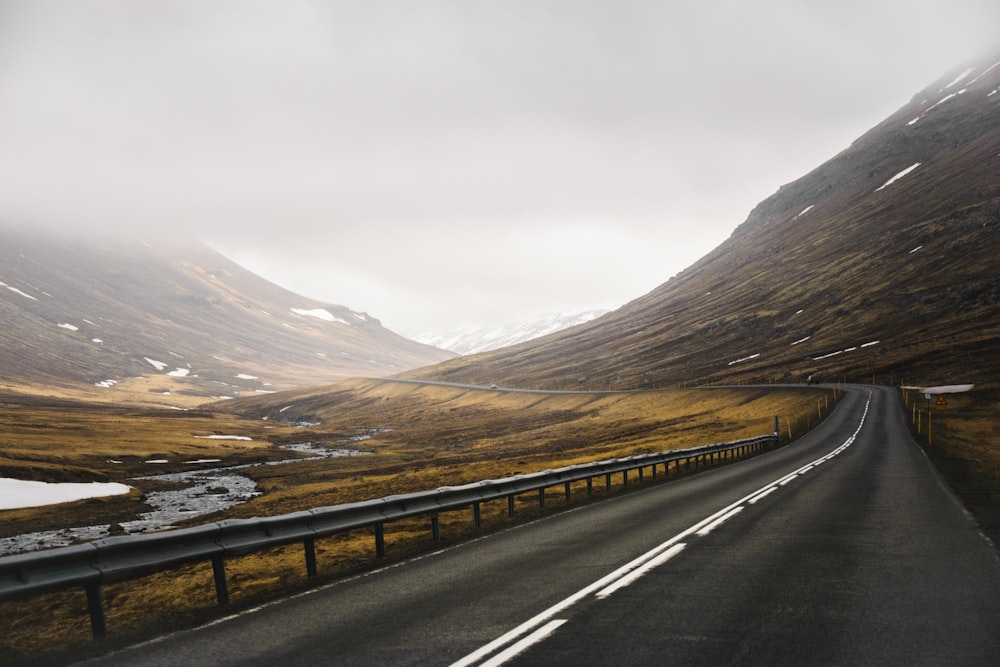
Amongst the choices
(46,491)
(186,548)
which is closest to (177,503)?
(46,491)

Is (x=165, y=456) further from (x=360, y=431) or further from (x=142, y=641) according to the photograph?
(x=142, y=641)

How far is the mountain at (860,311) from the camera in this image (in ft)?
341

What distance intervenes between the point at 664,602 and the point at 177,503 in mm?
37540


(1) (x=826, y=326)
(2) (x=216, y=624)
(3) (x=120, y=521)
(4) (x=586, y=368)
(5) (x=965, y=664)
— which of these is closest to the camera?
(5) (x=965, y=664)

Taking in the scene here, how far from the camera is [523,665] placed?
6098 millimetres

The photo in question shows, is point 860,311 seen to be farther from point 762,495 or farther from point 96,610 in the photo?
point 96,610

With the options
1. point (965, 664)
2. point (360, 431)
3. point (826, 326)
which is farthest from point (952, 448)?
point (826, 326)

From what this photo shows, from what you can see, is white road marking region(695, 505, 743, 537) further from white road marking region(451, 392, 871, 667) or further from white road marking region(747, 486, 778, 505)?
white road marking region(747, 486, 778, 505)

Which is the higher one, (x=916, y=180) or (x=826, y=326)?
(x=916, y=180)

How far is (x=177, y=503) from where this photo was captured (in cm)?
3866

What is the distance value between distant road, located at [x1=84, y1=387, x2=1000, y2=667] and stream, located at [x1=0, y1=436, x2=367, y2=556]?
18.6 meters

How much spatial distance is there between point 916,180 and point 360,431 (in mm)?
172011

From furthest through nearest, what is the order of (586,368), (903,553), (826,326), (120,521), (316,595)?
(586,368), (826,326), (120,521), (903,553), (316,595)

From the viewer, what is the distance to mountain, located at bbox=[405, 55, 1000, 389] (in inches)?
4092
